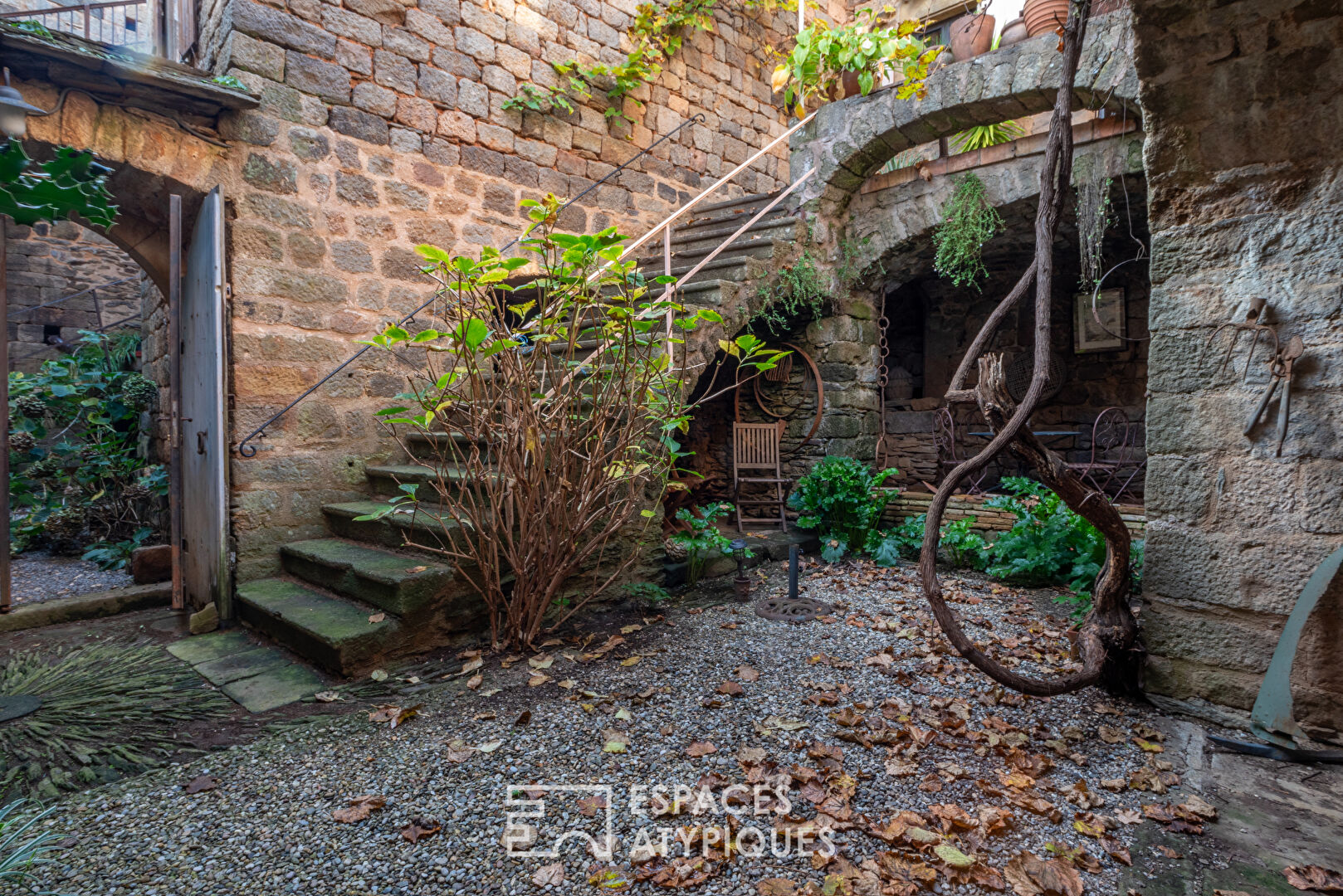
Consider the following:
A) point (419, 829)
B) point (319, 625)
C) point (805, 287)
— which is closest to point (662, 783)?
point (419, 829)

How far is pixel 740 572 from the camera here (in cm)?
423

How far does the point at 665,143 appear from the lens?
586 cm

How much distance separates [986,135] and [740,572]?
3.95m

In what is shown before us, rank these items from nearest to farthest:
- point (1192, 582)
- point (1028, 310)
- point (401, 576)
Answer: point (1192, 582) → point (401, 576) → point (1028, 310)

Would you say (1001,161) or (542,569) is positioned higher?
(1001,161)

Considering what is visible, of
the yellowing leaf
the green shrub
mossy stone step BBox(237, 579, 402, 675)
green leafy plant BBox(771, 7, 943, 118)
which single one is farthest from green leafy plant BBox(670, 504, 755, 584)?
green leafy plant BBox(771, 7, 943, 118)

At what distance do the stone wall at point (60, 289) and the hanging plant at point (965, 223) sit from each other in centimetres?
741

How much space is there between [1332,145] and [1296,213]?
191mm

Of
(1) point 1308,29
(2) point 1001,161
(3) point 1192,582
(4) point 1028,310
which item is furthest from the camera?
(4) point 1028,310

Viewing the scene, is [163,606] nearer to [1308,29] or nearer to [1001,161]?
[1308,29]

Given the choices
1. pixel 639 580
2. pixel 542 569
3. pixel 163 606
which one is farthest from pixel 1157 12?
pixel 163 606

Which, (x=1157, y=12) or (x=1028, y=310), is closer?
(x=1157, y=12)

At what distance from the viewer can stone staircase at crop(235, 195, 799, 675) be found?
2.74 metres

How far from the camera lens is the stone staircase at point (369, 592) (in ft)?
9.00
